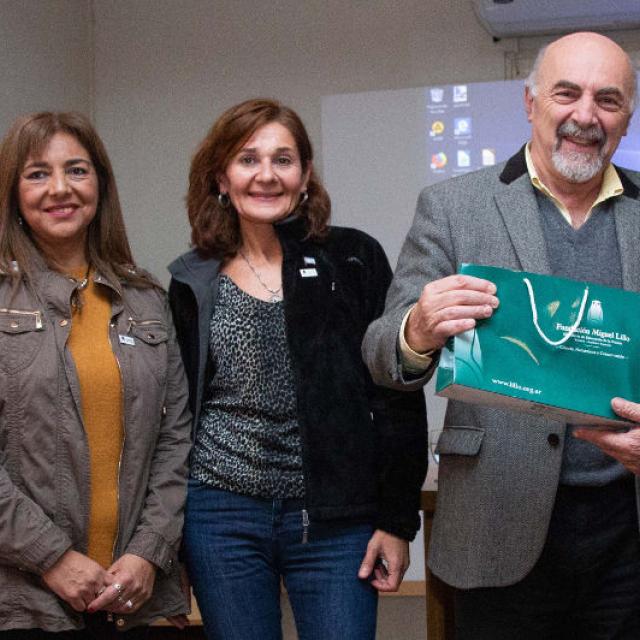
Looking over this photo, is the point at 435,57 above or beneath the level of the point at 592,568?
above

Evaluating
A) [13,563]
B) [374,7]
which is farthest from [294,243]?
[374,7]

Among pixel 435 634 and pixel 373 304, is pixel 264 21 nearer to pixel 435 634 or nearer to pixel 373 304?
pixel 373 304

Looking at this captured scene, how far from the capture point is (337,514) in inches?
76.9

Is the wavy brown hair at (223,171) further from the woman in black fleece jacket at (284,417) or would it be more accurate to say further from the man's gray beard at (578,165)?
the man's gray beard at (578,165)

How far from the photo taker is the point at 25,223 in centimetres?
209

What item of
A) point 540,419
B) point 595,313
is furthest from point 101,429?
point 595,313

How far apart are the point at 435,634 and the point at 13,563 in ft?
3.06

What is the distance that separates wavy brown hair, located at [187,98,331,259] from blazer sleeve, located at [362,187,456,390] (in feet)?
1.20

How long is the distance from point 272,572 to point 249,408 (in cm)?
33

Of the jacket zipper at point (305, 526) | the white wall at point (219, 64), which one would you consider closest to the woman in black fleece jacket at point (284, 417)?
the jacket zipper at point (305, 526)

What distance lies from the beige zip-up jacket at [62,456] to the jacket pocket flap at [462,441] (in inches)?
22.4

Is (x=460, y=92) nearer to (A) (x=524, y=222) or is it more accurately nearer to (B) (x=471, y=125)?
(B) (x=471, y=125)

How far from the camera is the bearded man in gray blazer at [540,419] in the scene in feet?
5.55

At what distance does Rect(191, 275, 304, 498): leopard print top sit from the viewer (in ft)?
6.42
